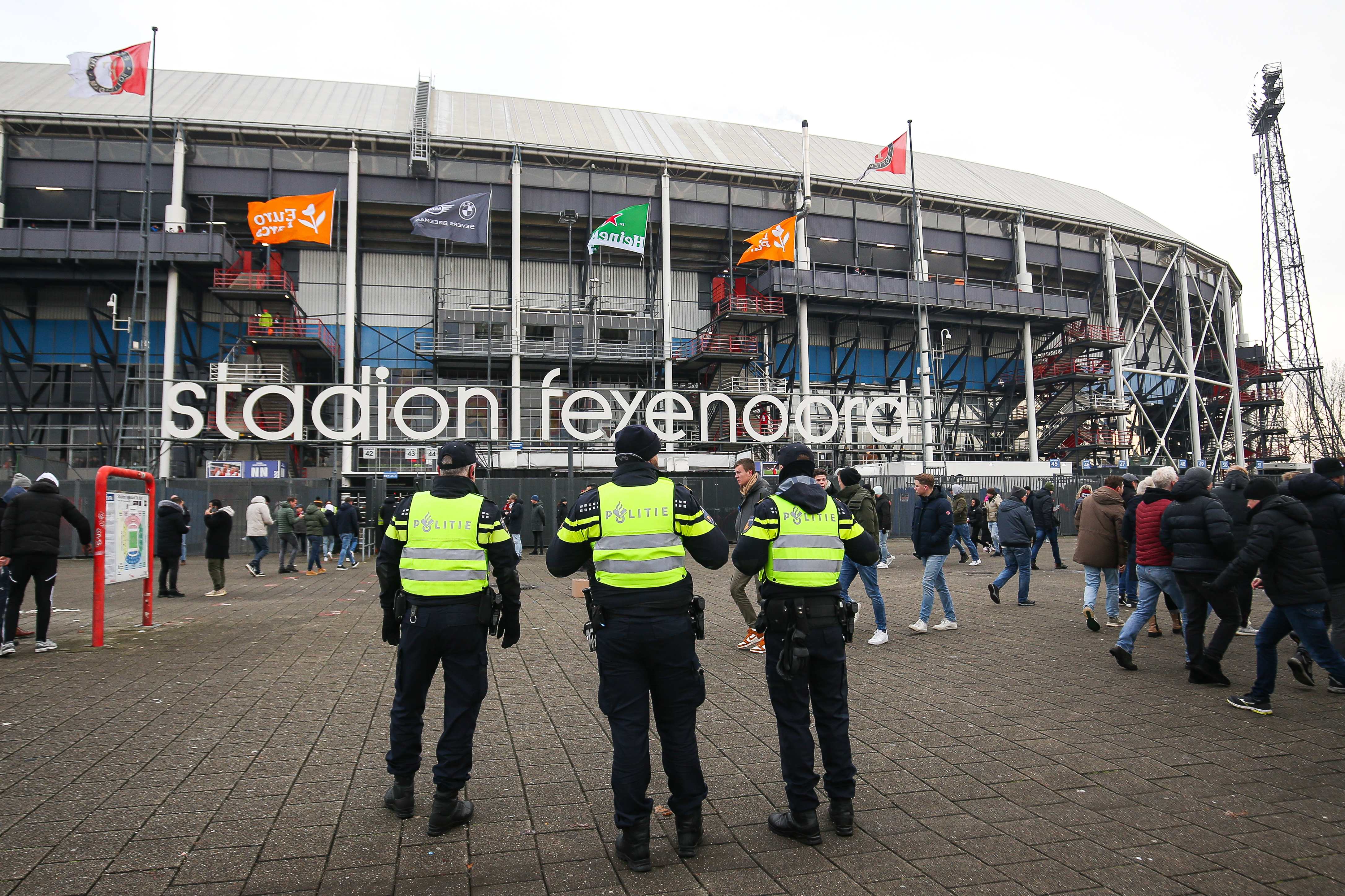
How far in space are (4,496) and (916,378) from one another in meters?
36.5

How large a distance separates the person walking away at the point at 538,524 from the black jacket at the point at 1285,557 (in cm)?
1772

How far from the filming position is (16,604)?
758 centimetres

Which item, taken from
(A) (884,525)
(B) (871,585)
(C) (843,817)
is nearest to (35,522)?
(C) (843,817)

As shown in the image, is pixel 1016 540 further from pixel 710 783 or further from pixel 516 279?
pixel 516 279

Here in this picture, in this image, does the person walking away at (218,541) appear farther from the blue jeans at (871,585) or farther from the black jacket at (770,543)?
the black jacket at (770,543)

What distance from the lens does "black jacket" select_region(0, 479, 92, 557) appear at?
7387 mm

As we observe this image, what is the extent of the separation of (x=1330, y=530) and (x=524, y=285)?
105ft

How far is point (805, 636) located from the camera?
3492 mm

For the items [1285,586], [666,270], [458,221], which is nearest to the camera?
[1285,586]

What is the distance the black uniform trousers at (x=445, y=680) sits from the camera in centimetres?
367

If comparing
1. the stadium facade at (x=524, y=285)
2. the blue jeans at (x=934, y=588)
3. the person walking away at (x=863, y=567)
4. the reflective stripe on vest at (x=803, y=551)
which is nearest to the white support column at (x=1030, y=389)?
the stadium facade at (x=524, y=285)

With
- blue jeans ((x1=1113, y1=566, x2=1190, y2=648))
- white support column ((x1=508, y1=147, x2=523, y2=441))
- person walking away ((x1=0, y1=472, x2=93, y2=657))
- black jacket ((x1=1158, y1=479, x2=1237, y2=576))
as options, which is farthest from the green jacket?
black jacket ((x1=1158, y1=479, x2=1237, y2=576))

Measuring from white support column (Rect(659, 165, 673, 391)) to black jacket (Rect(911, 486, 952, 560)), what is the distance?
22.5 m

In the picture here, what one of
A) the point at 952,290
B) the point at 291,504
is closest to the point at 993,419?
the point at 952,290
